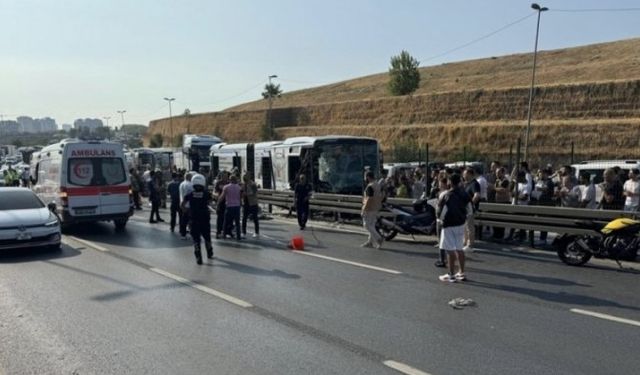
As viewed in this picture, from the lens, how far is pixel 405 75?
8438 centimetres

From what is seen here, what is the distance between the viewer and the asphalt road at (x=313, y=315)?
5965 millimetres

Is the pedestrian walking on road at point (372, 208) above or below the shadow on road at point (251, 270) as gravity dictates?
above

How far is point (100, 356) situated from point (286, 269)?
16.6ft

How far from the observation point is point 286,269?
1099cm

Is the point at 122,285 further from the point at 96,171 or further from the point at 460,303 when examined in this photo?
the point at 96,171

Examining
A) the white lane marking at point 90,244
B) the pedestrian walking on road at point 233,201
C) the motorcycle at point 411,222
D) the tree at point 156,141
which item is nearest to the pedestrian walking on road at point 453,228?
the motorcycle at point 411,222

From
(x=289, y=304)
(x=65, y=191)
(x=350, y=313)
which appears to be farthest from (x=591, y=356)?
(x=65, y=191)

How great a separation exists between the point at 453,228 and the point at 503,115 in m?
55.1

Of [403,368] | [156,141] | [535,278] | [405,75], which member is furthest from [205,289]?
[156,141]

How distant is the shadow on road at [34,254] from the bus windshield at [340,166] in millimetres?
8874

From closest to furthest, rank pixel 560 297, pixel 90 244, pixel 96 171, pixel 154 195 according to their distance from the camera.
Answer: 1. pixel 560 297
2. pixel 90 244
3. pixel 96 171
4. pixel 154 195

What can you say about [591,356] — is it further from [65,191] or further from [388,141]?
[388,141]

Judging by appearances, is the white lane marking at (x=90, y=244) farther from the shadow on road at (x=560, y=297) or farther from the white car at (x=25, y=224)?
the shadow on road at (x=560, y=297)

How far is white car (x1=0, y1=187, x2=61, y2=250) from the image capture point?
41.2ft
